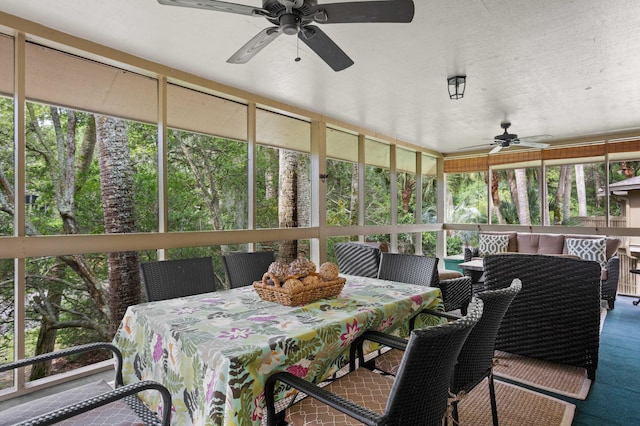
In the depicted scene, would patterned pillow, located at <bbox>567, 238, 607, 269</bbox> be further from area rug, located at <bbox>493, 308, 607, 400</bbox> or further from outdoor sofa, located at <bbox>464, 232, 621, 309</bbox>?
area rug, located at <bbox>493, 308, 607, 400</bbox>

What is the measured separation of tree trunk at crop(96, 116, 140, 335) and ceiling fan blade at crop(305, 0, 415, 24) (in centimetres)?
302

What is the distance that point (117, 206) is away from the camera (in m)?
3.72

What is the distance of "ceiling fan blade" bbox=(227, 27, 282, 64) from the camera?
75.4 inches

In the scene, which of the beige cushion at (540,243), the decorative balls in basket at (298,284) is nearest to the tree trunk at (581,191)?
the beige cushion at (540,243)

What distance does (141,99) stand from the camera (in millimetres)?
3244

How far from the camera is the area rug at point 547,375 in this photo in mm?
2531

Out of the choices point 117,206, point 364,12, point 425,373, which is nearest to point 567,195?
point 364,12

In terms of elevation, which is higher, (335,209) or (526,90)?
(526,90)

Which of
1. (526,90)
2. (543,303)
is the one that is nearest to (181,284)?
(543,303)

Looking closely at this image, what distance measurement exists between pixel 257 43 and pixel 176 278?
1594 millimetres

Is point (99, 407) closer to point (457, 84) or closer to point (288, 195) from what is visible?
point (457, 84)

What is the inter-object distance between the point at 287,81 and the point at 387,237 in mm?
3764

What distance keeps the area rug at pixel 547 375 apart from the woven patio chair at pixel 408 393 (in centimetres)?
141

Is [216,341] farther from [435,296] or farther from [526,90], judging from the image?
[526,90]
